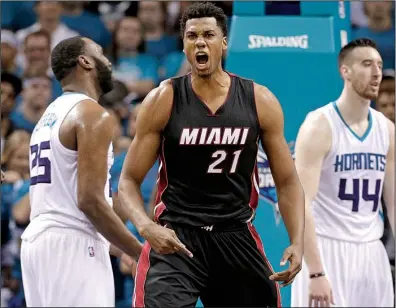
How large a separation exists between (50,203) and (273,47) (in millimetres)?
2053

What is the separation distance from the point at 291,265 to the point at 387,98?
343cm

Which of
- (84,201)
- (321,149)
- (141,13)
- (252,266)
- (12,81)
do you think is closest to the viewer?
(252,266)

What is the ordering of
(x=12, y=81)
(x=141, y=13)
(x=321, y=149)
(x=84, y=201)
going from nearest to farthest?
1. (x=84, y=201)
2. (x=321, y=149)
3. (x=12, y=81)
4. (x=141, y=13)

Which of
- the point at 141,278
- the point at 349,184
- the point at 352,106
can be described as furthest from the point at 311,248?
the point at 141,278

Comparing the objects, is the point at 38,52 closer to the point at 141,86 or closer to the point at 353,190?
the point at 141,86

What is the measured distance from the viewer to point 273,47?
6.46m

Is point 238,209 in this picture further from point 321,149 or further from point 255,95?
point 321,149

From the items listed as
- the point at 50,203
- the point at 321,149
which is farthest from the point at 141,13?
the point at 50,203

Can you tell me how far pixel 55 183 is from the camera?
5270 millimetres

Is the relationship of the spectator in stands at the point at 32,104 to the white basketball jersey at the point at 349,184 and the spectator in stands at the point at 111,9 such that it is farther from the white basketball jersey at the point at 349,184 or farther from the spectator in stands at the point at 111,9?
the white basketball jersey at the point at 349,184

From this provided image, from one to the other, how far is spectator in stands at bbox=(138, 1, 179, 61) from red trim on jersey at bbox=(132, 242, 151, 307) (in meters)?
5.07

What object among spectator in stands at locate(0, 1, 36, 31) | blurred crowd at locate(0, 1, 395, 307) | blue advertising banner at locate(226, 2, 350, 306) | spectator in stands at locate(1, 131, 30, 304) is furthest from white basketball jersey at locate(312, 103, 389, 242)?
spectator in stands at locate(0, 1, 36, 31)

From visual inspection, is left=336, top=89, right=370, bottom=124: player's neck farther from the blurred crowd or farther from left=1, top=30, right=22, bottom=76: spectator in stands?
left=1, top=30, right=22, bottom=76: spectator in stands

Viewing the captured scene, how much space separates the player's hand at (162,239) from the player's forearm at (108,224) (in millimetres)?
876
